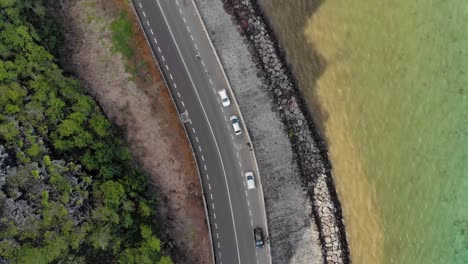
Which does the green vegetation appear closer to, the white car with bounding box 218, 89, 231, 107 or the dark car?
the dark car

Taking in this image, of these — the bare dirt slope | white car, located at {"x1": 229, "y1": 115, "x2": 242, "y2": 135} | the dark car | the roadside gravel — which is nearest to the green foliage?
the bare dirt slope

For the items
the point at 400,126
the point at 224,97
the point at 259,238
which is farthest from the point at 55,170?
the point at 400,126

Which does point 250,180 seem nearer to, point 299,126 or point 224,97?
point 299,126

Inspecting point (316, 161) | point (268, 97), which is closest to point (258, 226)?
point (316, 161)

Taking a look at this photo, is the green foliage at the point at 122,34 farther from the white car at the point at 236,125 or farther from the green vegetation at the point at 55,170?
the white car at the point at 236,125

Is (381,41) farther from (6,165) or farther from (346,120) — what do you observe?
(6,165)

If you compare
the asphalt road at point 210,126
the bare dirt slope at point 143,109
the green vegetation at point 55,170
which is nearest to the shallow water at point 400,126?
the asphalt road at point 210,126
